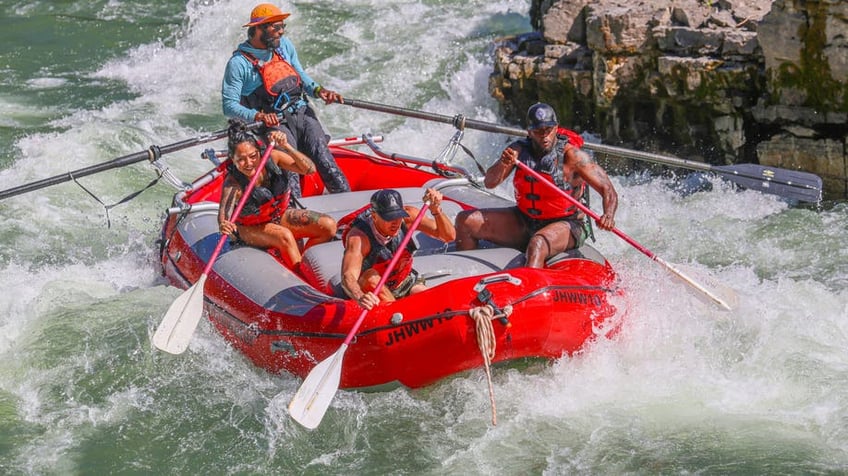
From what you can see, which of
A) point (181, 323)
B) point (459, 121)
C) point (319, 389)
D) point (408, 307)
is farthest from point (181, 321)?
point (459, 121)

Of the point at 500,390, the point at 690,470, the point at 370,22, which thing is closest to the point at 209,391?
the point at 500,390

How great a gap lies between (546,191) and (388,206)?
1277 mm

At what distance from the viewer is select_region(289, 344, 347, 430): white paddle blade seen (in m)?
6.06

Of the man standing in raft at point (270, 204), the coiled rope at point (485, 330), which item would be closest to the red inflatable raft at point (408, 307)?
the coiled rope at point (485, 330)

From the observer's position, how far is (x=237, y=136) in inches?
282

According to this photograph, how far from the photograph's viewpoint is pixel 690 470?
19.9 ft

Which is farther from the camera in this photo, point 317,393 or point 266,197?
point 266,197

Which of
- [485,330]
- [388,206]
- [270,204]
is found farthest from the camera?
[270,204]

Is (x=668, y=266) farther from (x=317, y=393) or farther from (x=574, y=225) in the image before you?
(x=317, y=393)

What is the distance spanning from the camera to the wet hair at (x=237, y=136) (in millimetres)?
7125

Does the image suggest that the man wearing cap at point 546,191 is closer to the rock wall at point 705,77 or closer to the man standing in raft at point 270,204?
the man standing in raft at point 270,204

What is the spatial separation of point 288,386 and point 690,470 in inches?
91.8

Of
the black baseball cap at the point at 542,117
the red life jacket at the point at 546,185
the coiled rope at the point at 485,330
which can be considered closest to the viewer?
the coiled rope at the point at 485,330

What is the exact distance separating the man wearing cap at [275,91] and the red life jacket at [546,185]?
1.82 m
